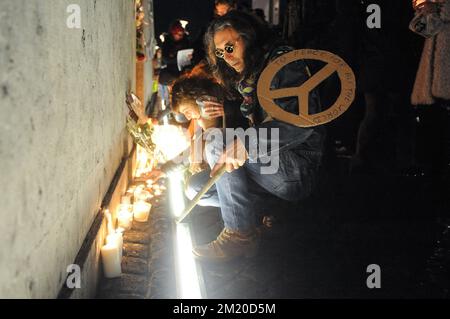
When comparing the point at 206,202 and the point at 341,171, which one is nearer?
the point at 206,202

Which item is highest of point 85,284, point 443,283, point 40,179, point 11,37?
point 11,37

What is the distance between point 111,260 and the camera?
3.68 m

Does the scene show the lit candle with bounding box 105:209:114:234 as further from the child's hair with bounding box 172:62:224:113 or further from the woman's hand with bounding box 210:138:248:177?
the child's hair with bounding box 172:62:224:113

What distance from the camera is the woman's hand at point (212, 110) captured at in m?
5.09

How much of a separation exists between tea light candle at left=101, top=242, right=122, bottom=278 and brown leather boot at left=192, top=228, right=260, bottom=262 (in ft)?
2.65

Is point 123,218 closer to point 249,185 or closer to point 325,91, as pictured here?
point 249,185

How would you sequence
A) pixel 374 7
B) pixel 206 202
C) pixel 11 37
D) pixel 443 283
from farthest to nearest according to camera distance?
pixel 374 7 < pixel 206 202 < pixel 443 283 < pixel 11 37

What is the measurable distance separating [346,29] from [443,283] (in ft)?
14.9

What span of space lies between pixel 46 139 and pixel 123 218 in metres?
2.52

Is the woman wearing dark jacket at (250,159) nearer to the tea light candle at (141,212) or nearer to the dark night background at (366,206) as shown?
the dark night background at (366,206)

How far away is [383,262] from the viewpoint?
4.08 metres
